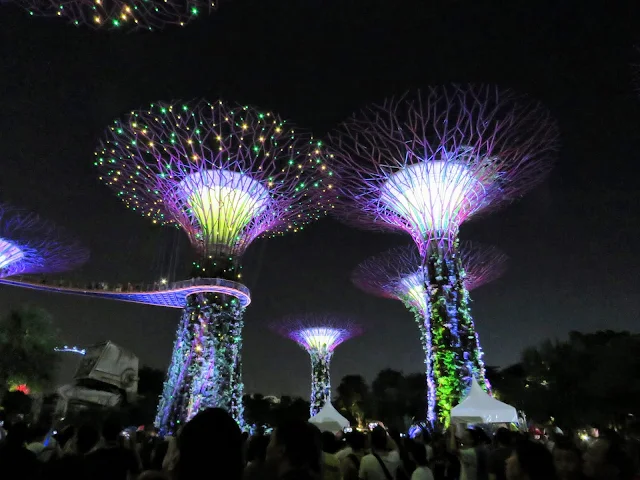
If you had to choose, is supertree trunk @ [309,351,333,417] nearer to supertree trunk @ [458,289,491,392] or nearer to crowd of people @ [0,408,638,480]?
supertree trunk @ [458,289,491,392]

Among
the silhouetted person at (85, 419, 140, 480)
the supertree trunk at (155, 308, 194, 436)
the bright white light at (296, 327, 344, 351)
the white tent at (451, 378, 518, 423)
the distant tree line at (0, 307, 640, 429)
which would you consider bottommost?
the silhouetted person at (85, 419, 140, 480)

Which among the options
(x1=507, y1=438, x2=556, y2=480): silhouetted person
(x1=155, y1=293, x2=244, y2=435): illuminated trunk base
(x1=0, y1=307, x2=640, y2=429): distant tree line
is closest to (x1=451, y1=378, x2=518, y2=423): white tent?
(x1=155, y1=293, x2=244, y2=435): illuminated trunk base

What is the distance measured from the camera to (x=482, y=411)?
15492 mm

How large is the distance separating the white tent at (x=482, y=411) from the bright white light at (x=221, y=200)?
39.4 ft

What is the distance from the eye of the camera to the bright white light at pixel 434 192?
19.9 meters

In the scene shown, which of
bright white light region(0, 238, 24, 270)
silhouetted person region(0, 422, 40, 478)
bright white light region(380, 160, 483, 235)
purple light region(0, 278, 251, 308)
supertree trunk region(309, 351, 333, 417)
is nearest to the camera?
silhouetted person region(0, 422, 40, 478)

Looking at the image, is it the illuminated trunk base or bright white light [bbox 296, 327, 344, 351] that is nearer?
the illuminated trunk base

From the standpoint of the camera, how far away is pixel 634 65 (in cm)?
1110

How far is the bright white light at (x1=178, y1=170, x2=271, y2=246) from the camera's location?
20.7 meters

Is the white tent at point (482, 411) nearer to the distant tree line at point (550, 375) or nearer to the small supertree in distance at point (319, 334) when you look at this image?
the distant tree line at point (550, 375)

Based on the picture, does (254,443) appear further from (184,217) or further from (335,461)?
(184,217)

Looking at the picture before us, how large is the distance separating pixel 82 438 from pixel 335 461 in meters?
3.08

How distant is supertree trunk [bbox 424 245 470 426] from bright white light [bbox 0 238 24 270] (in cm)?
2542

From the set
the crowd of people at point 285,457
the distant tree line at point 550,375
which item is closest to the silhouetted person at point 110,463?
the crowd of people at point 285,457
